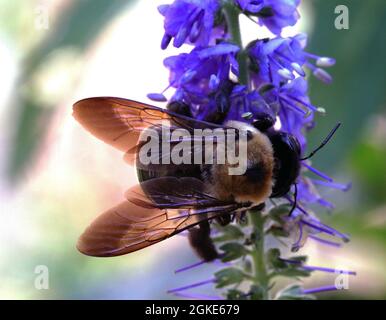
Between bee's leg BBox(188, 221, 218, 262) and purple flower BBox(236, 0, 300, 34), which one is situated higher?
purple flower BBox(236, 0, 300, 34)

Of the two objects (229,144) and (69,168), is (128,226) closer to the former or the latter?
(229,144)

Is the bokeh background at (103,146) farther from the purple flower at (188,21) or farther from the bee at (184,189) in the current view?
the bee at (184,189)

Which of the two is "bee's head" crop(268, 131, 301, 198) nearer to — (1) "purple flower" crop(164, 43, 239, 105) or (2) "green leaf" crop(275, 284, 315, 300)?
(1) "purple flower" crop(164, 43, 239, 105)

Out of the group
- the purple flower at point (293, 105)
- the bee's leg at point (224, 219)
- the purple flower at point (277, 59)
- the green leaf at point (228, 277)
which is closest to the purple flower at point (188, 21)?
the purple flower at point (277, 59)

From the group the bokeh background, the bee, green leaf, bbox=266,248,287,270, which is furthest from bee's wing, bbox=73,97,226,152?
the bokeh background
